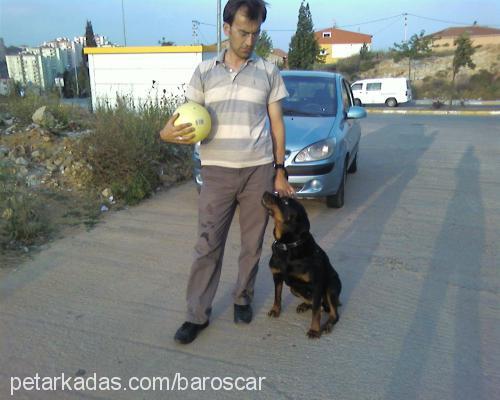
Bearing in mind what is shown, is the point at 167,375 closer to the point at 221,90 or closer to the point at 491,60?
Result: the point at 221,90

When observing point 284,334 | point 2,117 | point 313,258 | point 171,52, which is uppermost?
point 171,52

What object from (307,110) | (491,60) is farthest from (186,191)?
(491,60)

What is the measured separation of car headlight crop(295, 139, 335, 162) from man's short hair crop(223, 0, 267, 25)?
2821 mm

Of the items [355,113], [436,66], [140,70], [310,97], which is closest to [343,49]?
[436,66]

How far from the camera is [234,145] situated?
2859 millimetres

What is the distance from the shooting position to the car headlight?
5.44 m

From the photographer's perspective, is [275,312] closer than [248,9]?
No

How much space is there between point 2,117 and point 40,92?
1.23 meters

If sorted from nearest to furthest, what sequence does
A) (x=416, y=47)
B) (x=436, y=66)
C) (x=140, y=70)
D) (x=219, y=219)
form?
(x=219, y=219)
(x=140, y=70)
(x=416, y=47)
(x=436, y=66)

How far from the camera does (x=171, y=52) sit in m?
12.5

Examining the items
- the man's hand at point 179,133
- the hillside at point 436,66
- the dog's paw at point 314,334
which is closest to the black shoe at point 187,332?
the dog's paw at point 314,334

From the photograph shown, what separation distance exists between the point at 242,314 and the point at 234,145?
1.21m

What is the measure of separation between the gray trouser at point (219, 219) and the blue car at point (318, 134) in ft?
7.90

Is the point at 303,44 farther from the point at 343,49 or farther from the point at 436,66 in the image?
the point at 343,49
